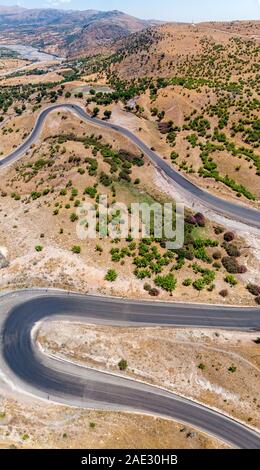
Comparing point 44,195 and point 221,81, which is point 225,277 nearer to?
point 44,195

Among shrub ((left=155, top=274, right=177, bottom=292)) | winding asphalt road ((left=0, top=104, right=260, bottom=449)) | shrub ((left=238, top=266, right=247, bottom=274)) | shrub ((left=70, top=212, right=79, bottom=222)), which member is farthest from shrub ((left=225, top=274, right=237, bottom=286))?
shrub ((left=70, top=212, right=79, bottom=222))

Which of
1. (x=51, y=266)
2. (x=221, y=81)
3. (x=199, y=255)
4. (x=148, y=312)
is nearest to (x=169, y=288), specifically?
(x=148, y=312)

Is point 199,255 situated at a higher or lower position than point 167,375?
higher

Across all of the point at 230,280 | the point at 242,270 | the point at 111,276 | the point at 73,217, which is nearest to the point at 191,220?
the point at 242,270

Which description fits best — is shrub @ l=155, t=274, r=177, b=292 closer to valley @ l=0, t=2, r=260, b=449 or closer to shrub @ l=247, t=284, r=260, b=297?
valley @ l=0, t=2, r=260, b=449

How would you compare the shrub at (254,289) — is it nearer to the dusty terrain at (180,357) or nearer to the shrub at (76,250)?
the dusty terrain at (180,357)

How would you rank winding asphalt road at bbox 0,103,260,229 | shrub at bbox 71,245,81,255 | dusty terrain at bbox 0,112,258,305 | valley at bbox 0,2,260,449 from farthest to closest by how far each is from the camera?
1. winding asphalt road at bbox 0,103,260,229
2. shrub at bbox 71,245,81,255
3. dusty terrain at bbox 0,112,258,305
4. valley at bbox 0,2,260,449

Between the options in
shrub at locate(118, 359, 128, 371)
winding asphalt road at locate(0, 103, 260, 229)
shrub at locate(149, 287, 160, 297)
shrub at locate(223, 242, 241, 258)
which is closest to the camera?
shrub at locate(118, 359, 128, 371)

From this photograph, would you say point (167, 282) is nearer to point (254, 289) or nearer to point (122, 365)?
point (254, 289)
